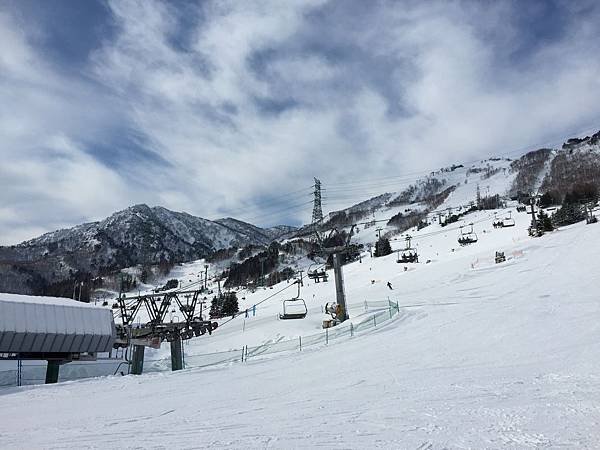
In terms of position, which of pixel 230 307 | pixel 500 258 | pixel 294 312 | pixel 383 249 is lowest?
pixel 294 312

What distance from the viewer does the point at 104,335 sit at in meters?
28.2

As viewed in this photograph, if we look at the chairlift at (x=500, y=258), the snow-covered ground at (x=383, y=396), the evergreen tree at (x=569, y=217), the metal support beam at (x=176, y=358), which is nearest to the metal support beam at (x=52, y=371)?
the metal support beam at (x=176, y=358)

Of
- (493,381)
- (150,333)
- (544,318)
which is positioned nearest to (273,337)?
(150,333)

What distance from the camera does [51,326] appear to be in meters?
Result: 25.8

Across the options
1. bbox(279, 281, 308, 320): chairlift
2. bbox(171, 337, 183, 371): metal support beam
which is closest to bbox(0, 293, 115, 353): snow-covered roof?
bbox(171, 337, 183, 371): metal support beam

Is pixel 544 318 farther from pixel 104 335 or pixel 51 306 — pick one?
pixel 51 306

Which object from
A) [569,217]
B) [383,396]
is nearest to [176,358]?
[383,396]

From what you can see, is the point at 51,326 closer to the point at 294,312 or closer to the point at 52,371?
the point at 52,371

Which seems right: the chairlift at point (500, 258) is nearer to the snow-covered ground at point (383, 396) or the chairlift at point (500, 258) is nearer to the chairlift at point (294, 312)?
the snow-covered ground at point (383, 396)

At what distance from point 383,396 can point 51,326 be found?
2192cm

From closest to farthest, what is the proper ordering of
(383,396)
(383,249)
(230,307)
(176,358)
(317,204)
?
(383,396), (176,358), (317,204), (230,307), (383,249)

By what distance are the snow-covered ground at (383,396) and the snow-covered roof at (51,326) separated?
9.31 meters

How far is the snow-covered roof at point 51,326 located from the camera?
24188mm

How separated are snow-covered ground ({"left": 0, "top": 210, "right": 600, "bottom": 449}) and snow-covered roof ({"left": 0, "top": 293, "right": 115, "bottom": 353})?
30.6 ft
